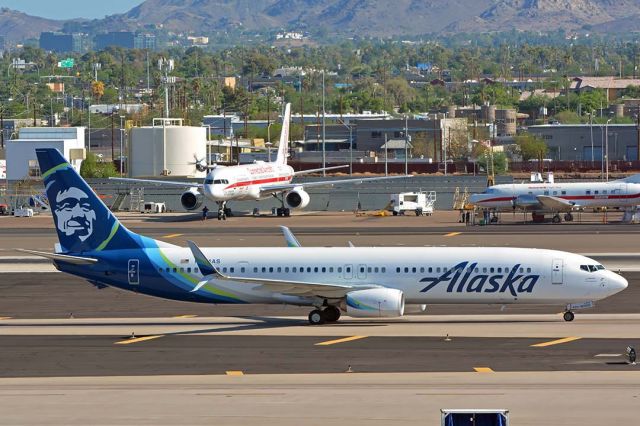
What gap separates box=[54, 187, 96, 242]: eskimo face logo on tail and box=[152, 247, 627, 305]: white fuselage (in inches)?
128

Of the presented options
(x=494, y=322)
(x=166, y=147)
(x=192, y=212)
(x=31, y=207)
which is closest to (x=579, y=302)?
(x=494, y=322)

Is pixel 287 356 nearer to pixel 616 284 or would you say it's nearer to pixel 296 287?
pixel 296 287

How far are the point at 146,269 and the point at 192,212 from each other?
252ft

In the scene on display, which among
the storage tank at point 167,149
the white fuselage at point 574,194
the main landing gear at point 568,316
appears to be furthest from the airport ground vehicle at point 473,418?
the storage tank at point 167,149

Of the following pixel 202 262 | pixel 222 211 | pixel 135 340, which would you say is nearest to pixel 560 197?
pixel 222 211

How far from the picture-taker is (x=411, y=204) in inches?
4729

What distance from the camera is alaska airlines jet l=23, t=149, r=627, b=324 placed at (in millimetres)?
49469

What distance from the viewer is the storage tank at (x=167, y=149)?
143 m

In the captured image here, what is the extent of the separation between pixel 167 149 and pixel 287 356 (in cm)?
10157

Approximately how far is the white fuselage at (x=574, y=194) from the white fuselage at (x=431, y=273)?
6163 centimetres

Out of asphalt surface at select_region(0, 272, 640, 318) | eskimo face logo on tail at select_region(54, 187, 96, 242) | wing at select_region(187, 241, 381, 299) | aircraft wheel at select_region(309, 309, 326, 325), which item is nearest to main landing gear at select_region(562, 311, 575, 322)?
asphalt surface at select_region(0, 272, 640, 318)

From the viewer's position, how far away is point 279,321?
52.2m

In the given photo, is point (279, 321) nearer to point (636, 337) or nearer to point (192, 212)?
→ point (636, 337)

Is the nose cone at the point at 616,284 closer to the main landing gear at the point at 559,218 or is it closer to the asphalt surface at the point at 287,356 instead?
the asphalt surface at the point at 287,356
